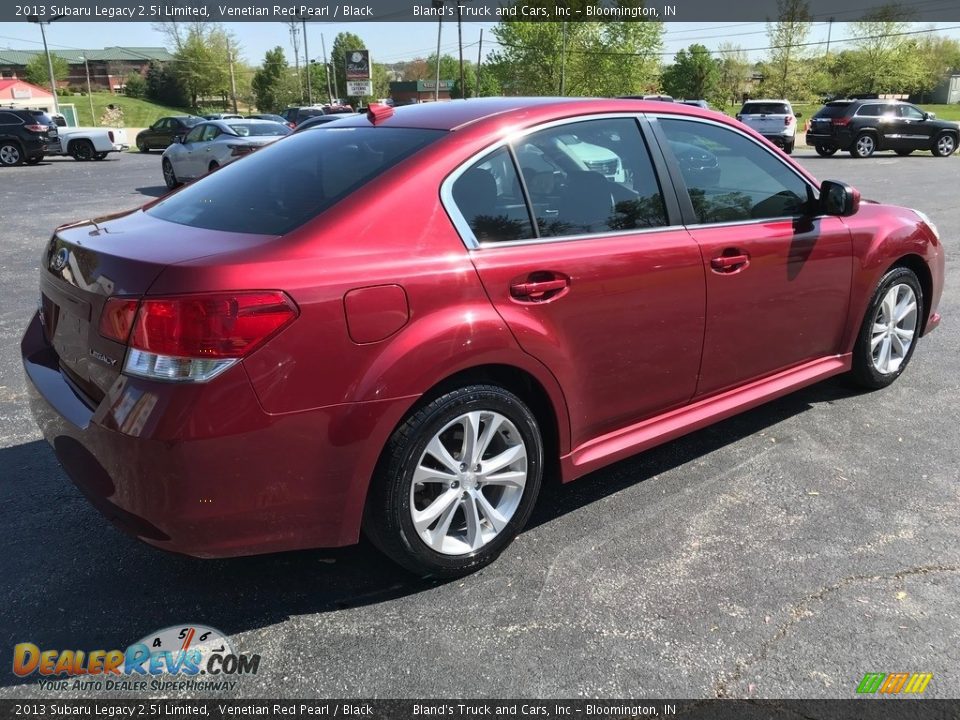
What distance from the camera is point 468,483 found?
276 centimetres

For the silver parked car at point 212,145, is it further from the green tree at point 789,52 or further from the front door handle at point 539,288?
the green tree at point 789,52

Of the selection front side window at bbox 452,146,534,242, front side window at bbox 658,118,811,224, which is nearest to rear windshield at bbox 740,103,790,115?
front side window at bbox 658,118,811,224

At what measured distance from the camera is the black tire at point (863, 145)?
2353 centimetres

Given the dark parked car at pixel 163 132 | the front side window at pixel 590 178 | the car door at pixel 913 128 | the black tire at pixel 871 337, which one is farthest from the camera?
the dark parked car at pixel 163 132

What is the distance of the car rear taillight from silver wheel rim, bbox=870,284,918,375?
3.53 metres

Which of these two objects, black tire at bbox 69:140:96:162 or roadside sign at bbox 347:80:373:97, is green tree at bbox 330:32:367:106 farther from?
black tire at bbox 69:140:96:162

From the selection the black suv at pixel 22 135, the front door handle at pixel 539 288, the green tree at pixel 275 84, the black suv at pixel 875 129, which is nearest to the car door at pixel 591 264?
the front door handle at pixel 539 288

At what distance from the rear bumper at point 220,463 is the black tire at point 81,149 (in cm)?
2644

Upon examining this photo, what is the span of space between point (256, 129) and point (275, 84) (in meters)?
71.3

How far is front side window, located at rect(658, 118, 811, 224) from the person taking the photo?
343cm

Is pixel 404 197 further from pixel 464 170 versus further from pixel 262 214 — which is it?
pixel 262 214

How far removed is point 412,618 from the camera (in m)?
2.62

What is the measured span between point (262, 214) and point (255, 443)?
2.86 ft

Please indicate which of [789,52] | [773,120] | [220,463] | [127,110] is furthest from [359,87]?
[220,463]
